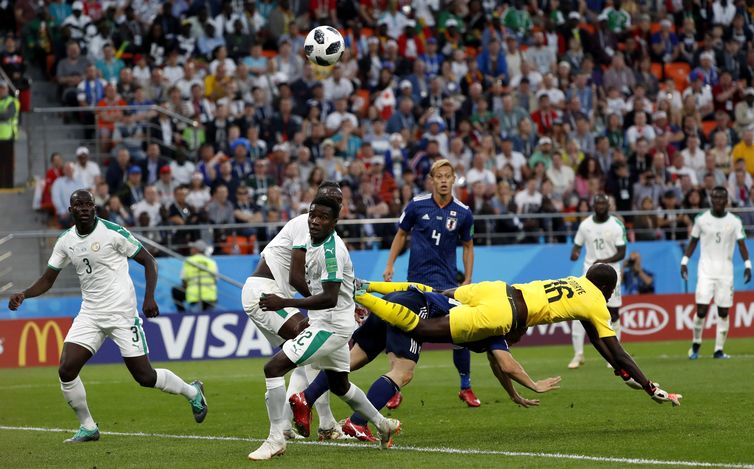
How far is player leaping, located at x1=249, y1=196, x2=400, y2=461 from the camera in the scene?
9828mm

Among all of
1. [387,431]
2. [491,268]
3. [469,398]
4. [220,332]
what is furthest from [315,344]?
[491,268]

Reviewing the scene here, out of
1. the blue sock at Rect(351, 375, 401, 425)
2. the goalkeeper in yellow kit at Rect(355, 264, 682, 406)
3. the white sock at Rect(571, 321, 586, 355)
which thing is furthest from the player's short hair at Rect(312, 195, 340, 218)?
the white sock at Rect(571, 321, 586, 355)

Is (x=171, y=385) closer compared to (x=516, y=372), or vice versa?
(x=516, y=372)

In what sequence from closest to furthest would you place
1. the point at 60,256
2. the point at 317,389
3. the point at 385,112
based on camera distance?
the point at 317,389, the point at 60,256, the point at 385,112

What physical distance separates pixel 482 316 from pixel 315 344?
1626mm

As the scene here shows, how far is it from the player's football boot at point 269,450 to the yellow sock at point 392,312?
1.35m

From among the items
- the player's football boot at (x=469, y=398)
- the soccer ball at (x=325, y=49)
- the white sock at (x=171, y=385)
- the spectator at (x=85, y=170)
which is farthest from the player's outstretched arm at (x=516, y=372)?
the spectator at (x=85, y=170)

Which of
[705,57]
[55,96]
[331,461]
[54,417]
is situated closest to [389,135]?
[55,96]

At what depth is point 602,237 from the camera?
1989cm

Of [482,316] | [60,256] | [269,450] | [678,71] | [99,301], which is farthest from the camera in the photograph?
[678,71]

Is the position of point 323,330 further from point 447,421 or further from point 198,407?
point 447,421

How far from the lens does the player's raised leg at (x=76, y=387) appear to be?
11711 mm

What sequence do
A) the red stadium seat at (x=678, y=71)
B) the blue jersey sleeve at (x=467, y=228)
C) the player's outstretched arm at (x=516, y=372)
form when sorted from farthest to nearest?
the red stadium seat at (x=678, y=71) → the blue jersey sleeve at (x=467, y=228) → the player's outstretched arm at (x=516, y=372)

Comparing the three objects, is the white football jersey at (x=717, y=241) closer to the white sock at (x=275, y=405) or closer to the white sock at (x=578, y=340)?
the white sock at (x=578, y=340)
